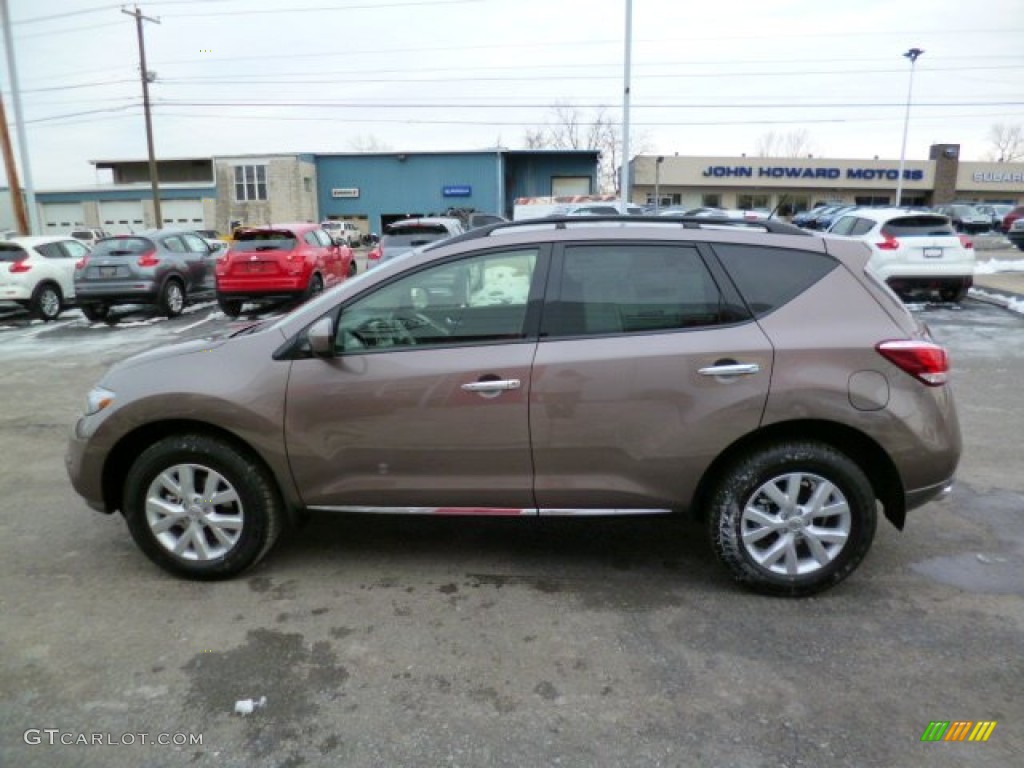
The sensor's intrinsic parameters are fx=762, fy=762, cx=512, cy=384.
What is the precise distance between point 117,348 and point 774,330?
10707 mm

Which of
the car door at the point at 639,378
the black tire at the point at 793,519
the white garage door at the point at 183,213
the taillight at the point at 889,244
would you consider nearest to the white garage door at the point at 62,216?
the white garage door at the point at 183,213

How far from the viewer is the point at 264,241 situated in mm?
14250

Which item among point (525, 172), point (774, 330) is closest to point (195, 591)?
point (774, 330)

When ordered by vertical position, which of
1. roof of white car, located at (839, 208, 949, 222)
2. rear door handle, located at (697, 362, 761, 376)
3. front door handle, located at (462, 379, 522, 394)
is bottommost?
front door handle, located at (462, 379, 522, 394)

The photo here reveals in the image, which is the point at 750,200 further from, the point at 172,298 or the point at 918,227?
the point at 172,298

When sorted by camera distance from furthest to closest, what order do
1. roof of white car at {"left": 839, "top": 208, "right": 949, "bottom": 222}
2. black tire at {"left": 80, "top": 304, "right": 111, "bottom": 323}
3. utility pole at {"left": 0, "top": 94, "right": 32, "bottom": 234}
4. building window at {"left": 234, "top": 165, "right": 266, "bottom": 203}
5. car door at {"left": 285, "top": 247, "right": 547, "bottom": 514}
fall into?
building window at {"left": 234, "top": 165, "right": 266, "bottom": 203}
utility pole at {"left": 0, "top": 94, "right": 32, "bottom": 234}
black tire at {"left": 80, "top": 304, "right": 111, "bottom": 323}
roof of white car at {"left": 839, "top": 208, "right": 949, "bottom": 222}
car door at {"left": 285, "top": 247, "right": 547, "bottom": 514}

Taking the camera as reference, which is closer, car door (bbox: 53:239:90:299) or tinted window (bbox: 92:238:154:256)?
tinted window (bbox: 92:238:154:256)

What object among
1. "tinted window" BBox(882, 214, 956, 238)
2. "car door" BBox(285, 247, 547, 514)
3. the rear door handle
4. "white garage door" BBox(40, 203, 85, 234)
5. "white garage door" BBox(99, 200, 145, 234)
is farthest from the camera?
"white garage door" BBox(40, 203, 85, 234)

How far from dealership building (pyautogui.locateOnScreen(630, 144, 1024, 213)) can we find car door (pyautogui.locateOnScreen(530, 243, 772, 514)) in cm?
5769

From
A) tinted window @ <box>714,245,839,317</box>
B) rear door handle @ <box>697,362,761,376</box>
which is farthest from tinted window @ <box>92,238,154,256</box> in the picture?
rear door handle @ <box>697,362,761,376</box>

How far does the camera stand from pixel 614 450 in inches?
137

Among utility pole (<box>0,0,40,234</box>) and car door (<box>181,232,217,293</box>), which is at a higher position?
utility pole (<box>0,0,40,234</box>)

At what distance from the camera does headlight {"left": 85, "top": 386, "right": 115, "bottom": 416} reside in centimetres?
374

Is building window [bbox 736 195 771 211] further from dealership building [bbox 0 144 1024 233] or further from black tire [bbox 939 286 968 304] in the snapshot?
black tire [bbox 939 286 968 304]
